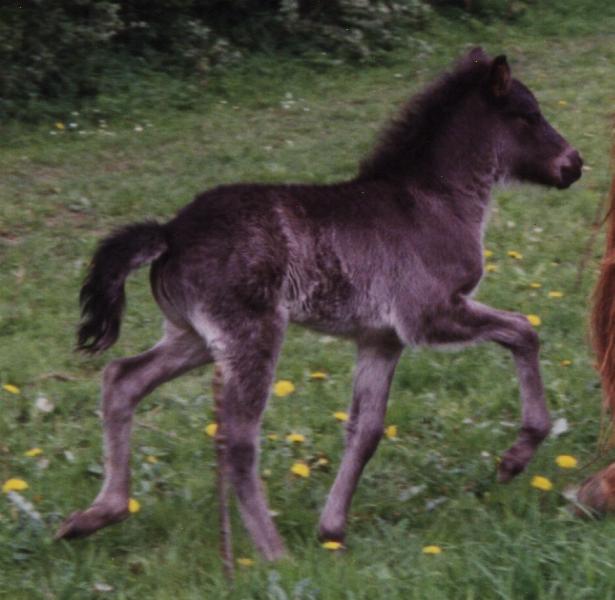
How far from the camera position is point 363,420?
4785 millimetres

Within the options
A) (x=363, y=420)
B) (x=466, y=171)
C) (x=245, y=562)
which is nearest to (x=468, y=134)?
(x=466, y=171)

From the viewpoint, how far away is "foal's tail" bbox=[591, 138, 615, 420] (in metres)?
4.54

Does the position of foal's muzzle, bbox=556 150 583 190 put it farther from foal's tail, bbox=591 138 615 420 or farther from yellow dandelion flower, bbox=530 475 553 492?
yellow dandelion flower, bbox=530 475 553 492

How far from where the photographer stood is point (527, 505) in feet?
15.1

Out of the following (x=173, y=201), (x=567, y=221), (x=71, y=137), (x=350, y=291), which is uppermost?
(x=350, y=291)

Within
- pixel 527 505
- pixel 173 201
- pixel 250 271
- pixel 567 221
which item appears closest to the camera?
pixel 250 271

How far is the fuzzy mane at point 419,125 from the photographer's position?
16.5 feet

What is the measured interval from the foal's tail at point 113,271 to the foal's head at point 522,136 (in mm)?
1539

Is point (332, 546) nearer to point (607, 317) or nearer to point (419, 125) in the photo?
point (607, 317)

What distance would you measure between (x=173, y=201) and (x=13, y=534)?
5161mm

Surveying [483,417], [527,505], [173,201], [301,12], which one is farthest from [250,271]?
[301,12]

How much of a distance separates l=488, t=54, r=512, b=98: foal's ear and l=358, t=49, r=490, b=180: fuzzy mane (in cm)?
5

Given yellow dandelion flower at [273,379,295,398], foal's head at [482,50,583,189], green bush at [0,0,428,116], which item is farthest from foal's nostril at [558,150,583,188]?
green bush at [0,0,428,116]

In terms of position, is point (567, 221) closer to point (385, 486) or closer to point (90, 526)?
point (385, 486)
